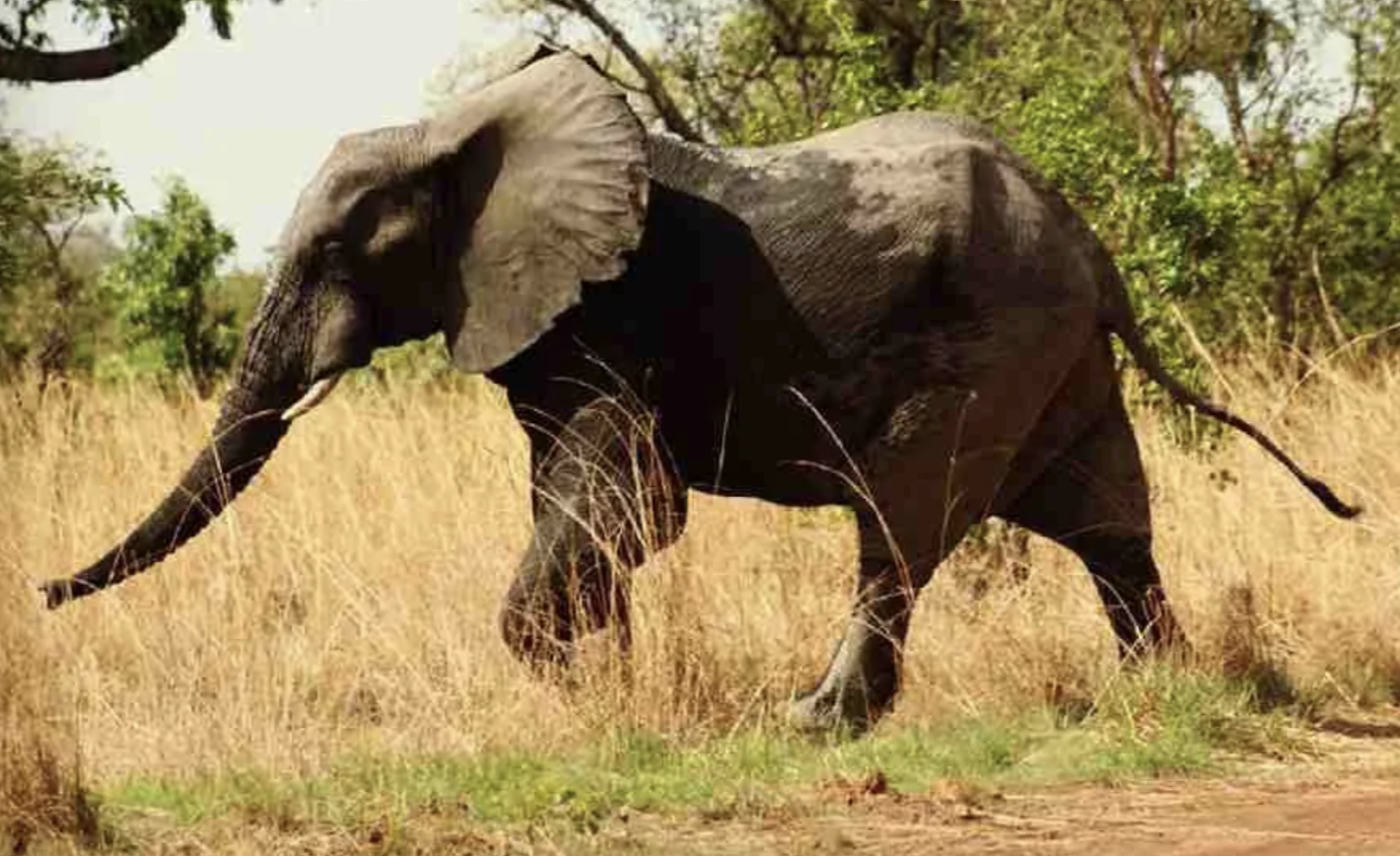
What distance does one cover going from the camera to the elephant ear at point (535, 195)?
24.5 ft

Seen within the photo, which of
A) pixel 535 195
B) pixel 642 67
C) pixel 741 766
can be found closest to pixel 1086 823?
pixel 741 766

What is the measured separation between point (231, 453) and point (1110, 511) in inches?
108

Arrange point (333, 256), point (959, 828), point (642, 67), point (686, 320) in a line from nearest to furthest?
point (959, 828) < point (686, 320) < point (333, 256) < point (642, 67)

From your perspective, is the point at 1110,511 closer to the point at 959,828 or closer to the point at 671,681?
the point at 671,681

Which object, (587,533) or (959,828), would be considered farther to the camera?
(587,533)

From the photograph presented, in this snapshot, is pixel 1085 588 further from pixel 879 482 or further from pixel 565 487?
pixel 565 487

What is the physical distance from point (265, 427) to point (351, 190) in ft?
2.55

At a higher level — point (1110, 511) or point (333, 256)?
point (333, 256)

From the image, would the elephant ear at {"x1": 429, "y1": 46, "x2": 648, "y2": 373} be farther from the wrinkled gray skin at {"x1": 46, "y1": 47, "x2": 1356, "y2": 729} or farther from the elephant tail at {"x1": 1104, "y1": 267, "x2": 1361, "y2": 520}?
the elephant tail at {"x1": 1104, "y1": 267, "x2": 1361, "y2": 520}

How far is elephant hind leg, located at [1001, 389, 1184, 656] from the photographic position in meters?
8.12

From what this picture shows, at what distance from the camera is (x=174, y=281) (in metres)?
19.5

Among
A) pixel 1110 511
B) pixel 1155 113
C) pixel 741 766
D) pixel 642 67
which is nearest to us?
pixel 741 766

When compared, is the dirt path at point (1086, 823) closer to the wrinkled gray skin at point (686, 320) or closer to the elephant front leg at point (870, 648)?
the elephant front leg at point (870, 648)

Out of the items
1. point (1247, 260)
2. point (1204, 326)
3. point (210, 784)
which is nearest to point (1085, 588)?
point (210, 784)
